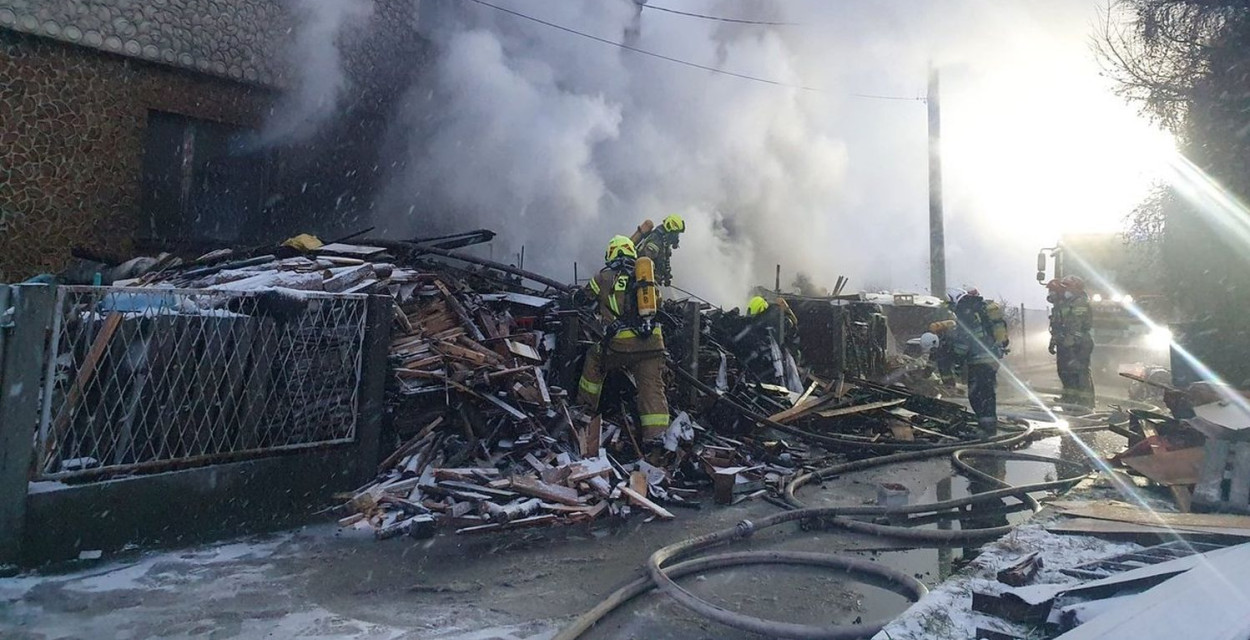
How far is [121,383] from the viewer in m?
4.21

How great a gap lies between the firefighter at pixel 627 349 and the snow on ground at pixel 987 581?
3.15m

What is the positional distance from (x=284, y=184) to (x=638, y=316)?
23.2ft

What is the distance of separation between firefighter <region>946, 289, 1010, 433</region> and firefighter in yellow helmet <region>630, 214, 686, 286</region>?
11.6 feet

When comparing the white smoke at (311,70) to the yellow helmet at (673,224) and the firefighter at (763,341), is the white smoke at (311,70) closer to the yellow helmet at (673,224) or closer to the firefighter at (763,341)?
the yellow helmet at (673,224)

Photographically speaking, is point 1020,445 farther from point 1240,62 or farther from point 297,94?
point 297,94

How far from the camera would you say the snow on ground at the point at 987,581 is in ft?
8.11

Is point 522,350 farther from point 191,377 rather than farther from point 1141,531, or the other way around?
point 1141,531

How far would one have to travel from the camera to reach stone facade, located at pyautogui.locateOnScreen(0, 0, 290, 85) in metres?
8.08

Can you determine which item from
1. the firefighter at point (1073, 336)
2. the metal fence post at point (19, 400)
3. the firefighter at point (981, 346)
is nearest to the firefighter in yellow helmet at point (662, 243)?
the firefighter at point (981, 346)

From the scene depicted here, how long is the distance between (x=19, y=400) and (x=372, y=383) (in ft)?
6.57

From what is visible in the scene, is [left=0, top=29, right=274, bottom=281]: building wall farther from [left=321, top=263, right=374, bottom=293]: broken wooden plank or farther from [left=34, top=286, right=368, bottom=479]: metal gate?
[left=34, top=286, right=368, bottom=479]: metal gate

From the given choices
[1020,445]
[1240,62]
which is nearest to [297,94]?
[1020,445]

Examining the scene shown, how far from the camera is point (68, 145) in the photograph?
27.5 ft

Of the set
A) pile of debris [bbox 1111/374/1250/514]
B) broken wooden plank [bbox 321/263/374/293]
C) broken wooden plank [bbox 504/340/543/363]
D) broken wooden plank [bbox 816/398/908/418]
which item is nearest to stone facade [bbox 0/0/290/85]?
broken wooden plank [bbox 321/263/374/293]
